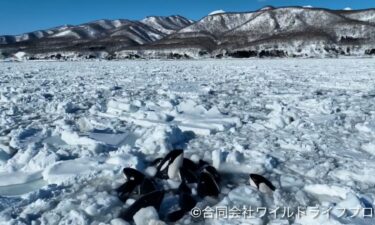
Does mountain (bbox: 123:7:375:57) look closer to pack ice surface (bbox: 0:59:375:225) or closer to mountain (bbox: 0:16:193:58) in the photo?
mountain (bbox: 0:16:193:58)

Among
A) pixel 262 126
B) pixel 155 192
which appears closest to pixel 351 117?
pixel 262 126

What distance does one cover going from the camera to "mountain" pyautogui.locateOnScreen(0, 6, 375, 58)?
82119 millimetres

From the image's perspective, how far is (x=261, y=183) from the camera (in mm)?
3350

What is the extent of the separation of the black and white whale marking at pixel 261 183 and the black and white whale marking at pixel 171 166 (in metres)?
0.67

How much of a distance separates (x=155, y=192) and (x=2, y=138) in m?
2.86

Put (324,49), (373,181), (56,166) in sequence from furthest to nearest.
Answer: (324,49) → (56,166) → (373,181)

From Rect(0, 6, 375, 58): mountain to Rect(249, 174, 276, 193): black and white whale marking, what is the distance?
68.6 metres

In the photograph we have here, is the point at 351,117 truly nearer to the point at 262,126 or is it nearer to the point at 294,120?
the point at 294,120

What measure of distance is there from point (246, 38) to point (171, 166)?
10436 cm

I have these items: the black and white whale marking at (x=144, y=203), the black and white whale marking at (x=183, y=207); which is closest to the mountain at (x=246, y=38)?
the black and white whale marking at (x=183, y=207)

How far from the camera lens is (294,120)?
6055 millimetres

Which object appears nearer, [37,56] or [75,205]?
[75,205]

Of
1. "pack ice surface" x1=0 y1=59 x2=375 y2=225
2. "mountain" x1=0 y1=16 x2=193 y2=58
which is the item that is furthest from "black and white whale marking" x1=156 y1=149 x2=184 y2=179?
"mountain" x1=0 y1=16 x2=193 y2=58

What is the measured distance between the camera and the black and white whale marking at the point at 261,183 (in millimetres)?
3309
